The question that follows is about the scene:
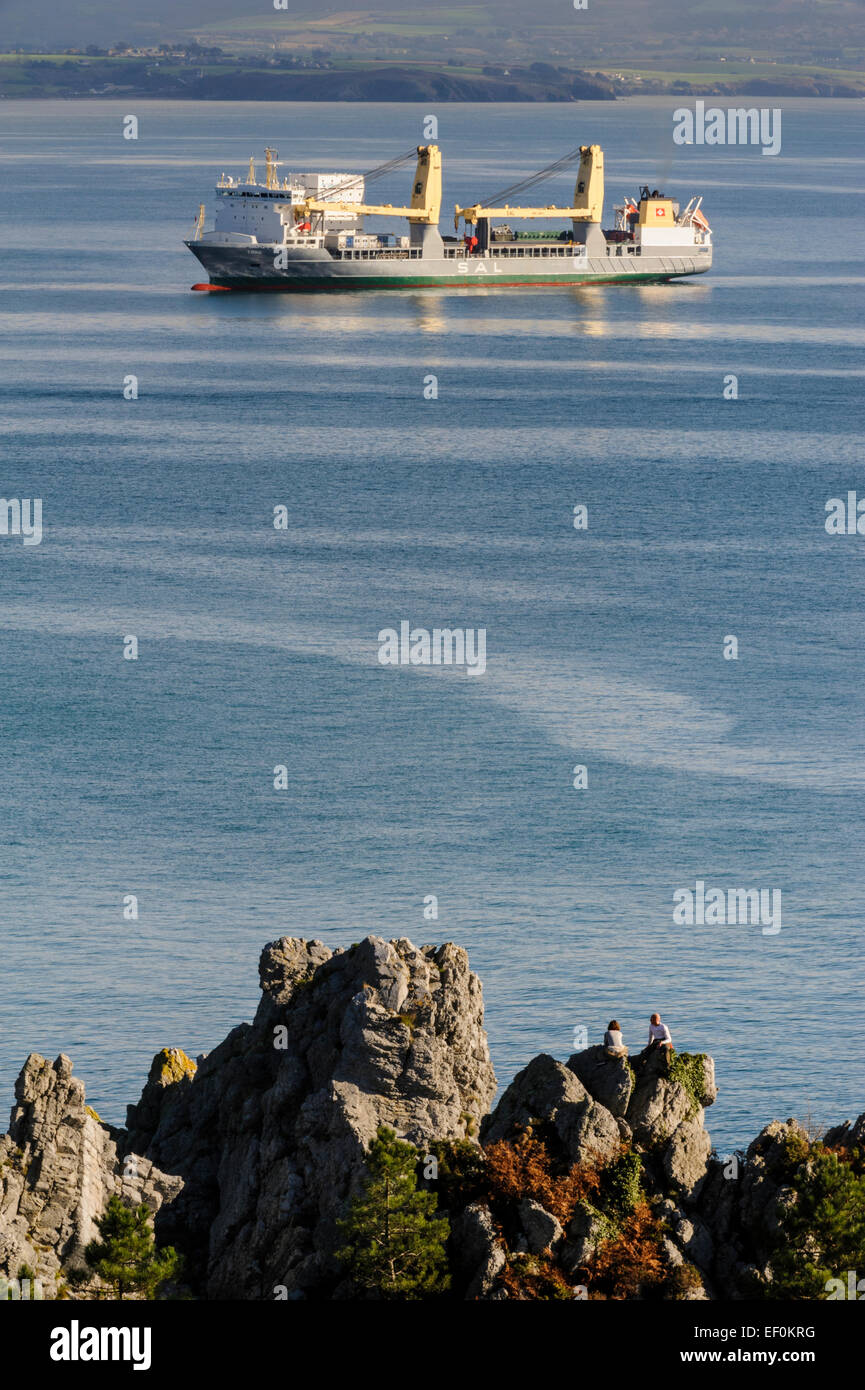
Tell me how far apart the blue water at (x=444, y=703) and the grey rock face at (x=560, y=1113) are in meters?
15.9

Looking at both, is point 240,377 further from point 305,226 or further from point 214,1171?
point 214,1171

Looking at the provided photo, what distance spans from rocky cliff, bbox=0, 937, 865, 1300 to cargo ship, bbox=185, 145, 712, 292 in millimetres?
153258

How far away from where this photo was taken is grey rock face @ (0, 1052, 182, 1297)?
3141cm

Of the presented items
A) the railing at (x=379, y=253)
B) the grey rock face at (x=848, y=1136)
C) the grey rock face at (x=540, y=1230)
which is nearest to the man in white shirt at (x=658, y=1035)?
the grey rock face at (x=848, y=1136)

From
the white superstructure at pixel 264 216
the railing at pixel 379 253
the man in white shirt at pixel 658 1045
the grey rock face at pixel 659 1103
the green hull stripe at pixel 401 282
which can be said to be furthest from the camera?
the railing at pixel 379 253

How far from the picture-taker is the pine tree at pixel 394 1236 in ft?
97.3

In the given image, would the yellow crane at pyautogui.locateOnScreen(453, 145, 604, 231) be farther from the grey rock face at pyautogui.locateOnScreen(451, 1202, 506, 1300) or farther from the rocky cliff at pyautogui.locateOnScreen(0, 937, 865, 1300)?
the grey rock face at pyautogui.locateOnScreen(451, 1202, 506, 1300)

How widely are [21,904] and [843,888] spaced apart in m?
24.3

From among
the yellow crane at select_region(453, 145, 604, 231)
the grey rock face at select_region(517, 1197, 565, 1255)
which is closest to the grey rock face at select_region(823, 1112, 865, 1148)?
the grey rock face at select_region(517, 1197, 565, 1255)

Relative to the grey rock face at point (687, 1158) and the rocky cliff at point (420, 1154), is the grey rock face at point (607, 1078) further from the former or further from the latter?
the grey rock face at point (687, 1158)

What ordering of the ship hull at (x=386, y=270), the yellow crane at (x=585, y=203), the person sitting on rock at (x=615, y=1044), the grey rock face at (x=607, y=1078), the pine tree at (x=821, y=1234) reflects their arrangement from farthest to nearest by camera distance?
the yellow crane at (x=585, y=203) → the ship hull at (x=386, y=270) → the person sitting on rock at (x=615, y=1044) → the grey rock face at (x=607, y=1078) → the pine tree at (x=821, y=1234)

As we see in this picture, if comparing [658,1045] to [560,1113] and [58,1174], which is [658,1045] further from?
[58,1174]

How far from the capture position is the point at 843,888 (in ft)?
208

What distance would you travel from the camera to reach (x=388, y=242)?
196m
